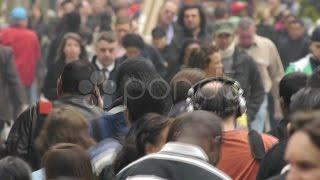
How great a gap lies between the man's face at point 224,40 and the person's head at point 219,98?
6.81 meters

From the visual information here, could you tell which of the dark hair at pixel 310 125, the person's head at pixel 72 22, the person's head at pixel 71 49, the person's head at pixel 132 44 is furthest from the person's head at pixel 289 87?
the person's head at pixel 72 22

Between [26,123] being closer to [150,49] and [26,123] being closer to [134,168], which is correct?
[134,168]

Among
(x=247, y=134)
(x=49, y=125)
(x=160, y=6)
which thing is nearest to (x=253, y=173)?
(x=247, y=134)

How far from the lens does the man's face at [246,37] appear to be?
1662 cm

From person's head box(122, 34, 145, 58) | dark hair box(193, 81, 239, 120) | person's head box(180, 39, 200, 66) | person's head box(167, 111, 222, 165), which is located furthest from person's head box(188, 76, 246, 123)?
person's head box(122, 34, 145, 58)

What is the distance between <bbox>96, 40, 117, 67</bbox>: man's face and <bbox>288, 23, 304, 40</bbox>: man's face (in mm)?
6447

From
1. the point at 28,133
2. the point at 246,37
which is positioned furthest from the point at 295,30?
the point at 28,133

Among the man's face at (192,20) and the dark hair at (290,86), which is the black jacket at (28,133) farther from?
the man's face at (192,20)

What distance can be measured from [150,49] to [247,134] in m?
9.15

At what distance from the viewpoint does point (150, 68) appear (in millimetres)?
9109

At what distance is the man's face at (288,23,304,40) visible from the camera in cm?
2055

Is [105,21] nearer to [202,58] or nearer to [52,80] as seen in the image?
[52,80]

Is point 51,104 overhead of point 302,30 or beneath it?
overhead

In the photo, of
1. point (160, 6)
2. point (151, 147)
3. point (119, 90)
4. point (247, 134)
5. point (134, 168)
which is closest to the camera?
point (134, 168)
